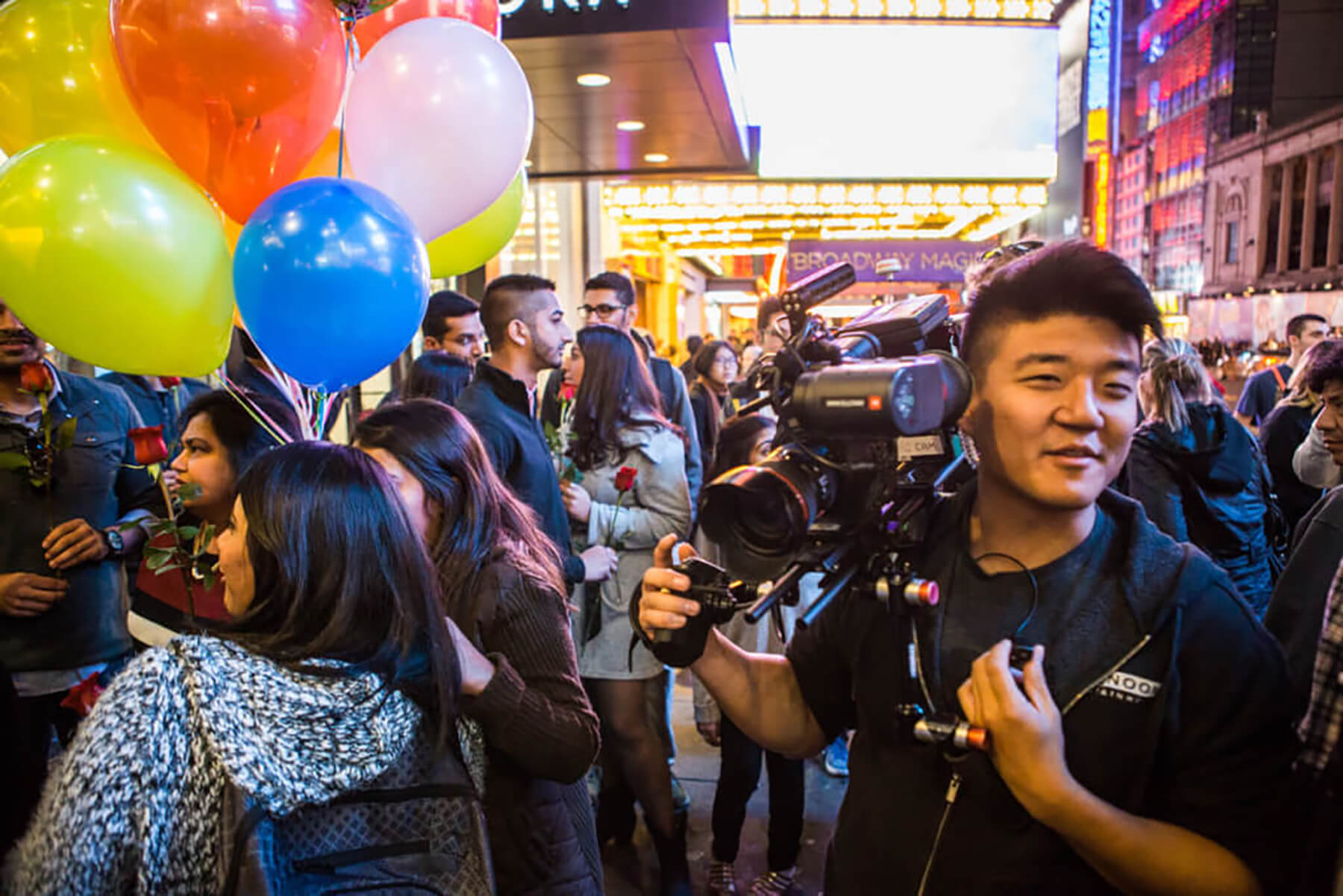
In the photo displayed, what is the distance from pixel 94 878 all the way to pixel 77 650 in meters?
1.96

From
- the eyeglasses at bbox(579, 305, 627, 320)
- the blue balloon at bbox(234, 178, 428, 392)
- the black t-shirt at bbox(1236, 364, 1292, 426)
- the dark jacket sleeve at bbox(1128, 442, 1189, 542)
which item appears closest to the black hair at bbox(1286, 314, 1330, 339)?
the black t-shirt at bbox(1236, 364, 1292, 426)

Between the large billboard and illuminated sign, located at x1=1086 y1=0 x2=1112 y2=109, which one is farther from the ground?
illuminated sign, located at x1=1086 y1=0 x2=1112 y2=109

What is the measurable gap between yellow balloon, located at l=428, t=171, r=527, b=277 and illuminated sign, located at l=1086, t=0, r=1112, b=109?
1151 inches

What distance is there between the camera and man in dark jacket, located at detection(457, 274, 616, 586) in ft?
9.12

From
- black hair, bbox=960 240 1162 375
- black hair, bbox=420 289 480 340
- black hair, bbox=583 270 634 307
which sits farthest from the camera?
black hair, bbox=583 270 634 307

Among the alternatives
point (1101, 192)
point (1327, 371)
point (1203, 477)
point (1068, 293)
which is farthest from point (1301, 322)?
point (1101, 192)

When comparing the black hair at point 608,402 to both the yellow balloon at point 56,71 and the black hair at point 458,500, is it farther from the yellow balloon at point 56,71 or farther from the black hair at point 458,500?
the yellow balloon at point 56,71

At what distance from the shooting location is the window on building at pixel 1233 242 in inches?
1825

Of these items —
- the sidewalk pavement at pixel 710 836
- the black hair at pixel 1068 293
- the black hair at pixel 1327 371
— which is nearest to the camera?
the black hair at pixel 1068 293

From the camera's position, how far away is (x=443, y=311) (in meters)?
4.12

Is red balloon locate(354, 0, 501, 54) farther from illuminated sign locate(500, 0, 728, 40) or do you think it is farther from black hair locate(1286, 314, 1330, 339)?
black hair locate(1286, 314, 1330, 339)

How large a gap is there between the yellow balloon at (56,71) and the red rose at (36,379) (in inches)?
28.0

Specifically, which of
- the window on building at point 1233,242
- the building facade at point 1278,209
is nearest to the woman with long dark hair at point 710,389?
the building facade at point 1278,209

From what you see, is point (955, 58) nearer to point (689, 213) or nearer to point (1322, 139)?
point (689, 213)
